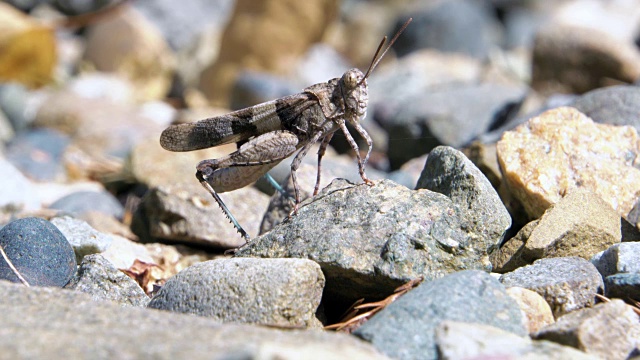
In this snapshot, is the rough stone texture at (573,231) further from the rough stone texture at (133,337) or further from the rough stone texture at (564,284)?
the rough stone texture at (133,337)

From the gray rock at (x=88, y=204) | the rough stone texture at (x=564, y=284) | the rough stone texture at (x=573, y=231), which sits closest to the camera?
the rough stone texture at (x=564, y=284)

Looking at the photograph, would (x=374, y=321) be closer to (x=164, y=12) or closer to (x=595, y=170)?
(x=595, y=170)

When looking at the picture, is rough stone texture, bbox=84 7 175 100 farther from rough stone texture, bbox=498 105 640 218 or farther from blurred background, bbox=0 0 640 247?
rough stone texture, bbox=498 105 640 218

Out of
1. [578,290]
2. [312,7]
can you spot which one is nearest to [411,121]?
[578,290]

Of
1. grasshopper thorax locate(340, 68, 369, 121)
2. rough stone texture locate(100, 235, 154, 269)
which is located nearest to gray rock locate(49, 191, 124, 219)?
rough stone texture locate(100, 235, 154, 269)

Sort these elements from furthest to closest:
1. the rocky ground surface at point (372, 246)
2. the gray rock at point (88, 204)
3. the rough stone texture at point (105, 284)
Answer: the gray rock at point (88, 204) < the rough stone texture at point (105, 284) < the rocky ground surface at point (372, 246)

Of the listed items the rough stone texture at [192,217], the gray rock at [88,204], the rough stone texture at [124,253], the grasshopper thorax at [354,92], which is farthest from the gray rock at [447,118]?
the rough stone texture at [124,253]

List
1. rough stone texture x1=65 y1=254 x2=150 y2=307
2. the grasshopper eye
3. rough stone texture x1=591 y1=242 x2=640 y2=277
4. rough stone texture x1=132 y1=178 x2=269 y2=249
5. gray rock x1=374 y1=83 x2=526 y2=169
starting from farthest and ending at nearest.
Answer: gray rock x1=374 y1=83 x2=526 y2=169
rough stone texture x1=132 y1=178 x2=269 y2=249
the grasshopper eye
rough stone texture x1=65 y1=254 x2=150 y2=307
rough stone texture x1=591 y1=242 x2=640 y2=277
